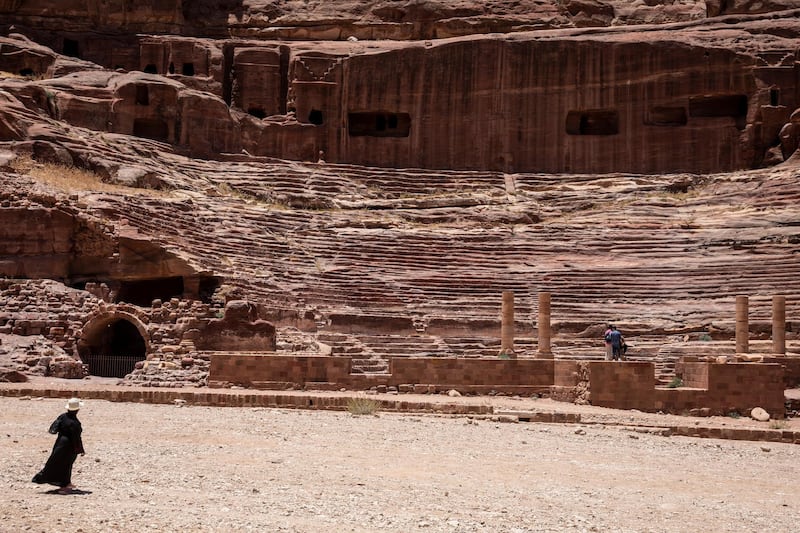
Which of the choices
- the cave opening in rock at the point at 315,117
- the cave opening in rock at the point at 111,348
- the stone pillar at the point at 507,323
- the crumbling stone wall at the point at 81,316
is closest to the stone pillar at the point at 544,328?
the stone pillar at the point at 507,323

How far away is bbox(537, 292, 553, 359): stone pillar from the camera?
2339 cm

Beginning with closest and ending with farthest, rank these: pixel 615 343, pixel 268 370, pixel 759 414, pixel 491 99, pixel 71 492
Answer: pixel 71 492 → pixel 759 414 → pixel 268 370 → pixel 615 343 → pixel 491 99

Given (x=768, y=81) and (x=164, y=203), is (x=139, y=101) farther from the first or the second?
(x=768, y=81)

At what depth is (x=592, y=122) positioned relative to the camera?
38.8m

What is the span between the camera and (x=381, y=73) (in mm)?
38625

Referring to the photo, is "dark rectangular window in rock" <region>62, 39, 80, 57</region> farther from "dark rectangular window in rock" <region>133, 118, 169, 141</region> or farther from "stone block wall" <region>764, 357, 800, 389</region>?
"stone block wall" <region>764, 357, 800, 389</region>

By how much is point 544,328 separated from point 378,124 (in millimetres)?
17691

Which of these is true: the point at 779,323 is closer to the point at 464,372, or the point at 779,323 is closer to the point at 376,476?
the point at 464,372

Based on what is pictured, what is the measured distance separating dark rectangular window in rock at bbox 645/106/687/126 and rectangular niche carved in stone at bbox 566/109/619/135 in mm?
1227

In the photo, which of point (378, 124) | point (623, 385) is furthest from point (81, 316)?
point (378, 124)

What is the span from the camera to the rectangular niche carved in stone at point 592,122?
125 ft

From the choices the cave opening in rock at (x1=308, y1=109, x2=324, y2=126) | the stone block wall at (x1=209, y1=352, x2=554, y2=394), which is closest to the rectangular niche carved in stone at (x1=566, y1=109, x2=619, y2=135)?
the cave opening in rock at (x1=308, y1=109, x2=324, y2=126)

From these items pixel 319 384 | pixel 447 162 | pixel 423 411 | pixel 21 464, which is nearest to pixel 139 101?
pixel 447 162

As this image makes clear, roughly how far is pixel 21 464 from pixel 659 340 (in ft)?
58.6
